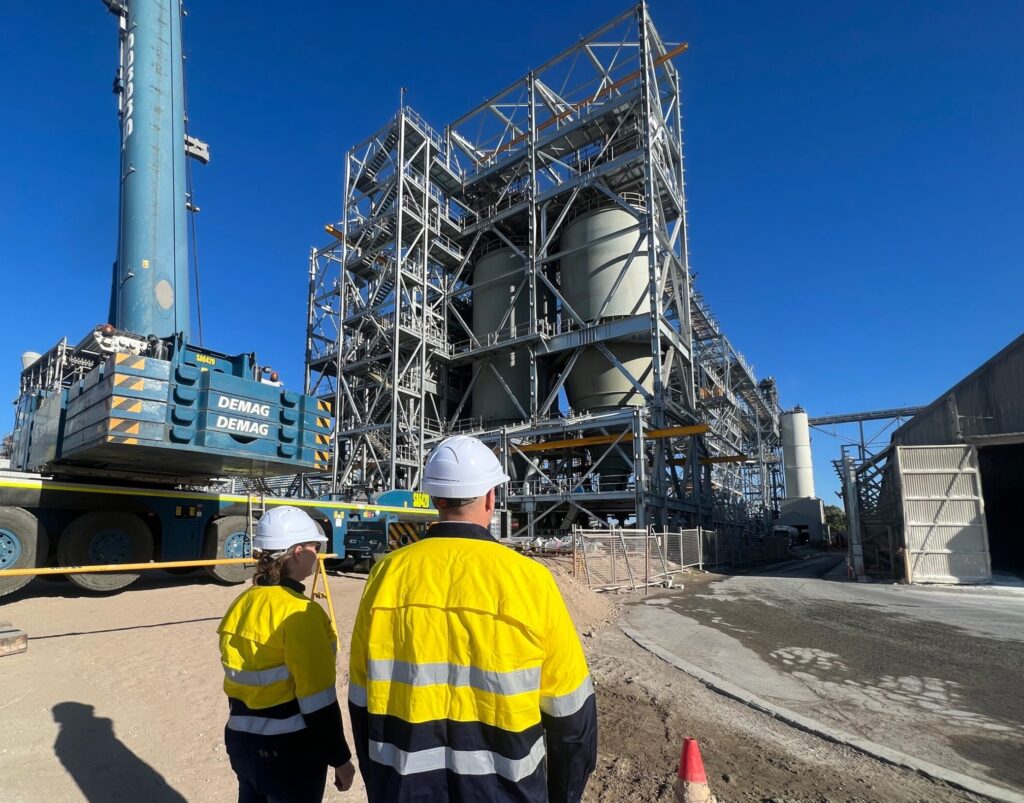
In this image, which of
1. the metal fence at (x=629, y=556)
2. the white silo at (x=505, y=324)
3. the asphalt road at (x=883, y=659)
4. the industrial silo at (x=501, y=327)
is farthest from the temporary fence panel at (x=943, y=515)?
the industrial silo at (x=501, y=327)

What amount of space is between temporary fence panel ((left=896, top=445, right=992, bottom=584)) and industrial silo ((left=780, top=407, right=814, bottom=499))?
39252 millimetres

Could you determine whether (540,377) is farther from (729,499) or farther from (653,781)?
(653,781)

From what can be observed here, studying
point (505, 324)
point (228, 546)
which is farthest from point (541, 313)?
point (228, 546)

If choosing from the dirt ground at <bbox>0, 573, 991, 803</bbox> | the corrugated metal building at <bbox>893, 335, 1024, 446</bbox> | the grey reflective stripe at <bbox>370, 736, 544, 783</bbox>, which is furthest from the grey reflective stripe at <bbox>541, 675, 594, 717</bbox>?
the corrugated metal building at <bbox>893, 335, 1024, 446</bbox>

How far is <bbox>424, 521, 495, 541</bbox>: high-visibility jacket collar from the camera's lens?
1771 mm

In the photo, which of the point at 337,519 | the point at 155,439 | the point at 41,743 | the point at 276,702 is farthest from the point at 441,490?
the point at 337,519

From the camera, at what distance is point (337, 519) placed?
14.0m

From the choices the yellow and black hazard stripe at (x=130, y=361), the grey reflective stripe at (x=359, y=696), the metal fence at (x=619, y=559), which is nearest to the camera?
the grey reflective stripe at (x=359, y=696)

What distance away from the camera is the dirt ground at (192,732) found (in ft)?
12.7

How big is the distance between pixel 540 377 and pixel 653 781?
27569 mm

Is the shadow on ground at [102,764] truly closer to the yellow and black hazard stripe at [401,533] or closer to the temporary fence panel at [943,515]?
the yellow and black hazard stripe at [401,533]

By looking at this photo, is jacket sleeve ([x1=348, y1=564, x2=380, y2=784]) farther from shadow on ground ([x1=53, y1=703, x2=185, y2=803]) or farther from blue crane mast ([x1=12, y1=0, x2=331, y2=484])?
blue crane mast ([x1=12, y1=0, x2=331, y2=484])

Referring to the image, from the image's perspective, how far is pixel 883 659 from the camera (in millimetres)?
7414

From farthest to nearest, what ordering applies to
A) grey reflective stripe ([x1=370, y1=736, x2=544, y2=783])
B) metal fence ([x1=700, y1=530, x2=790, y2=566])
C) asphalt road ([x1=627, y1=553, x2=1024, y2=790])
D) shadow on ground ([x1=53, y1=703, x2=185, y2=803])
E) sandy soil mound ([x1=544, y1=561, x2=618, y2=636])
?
metal fence ([x1=700, y1=530, x2=790, y2=566]) → sandy soil mound ([x1=544, y1=561, x2=618, y2=636]) → asphalt road ([x1=627, y1=553, x2=1024, y2=790]) → shadow on ground ([x1=53, y1=703, x2=185, y2=803]) → grey reflective stripe ([x1=370, y1=736, x2=544, y2=783])
